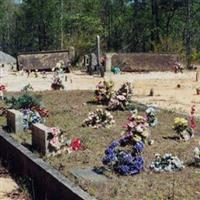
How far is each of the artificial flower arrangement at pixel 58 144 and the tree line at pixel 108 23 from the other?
40020 millimetres

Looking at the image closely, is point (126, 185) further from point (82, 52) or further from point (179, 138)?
point (82, 52)

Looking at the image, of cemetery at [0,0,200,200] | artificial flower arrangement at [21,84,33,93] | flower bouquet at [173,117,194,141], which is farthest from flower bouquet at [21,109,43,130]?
artificial flower arrangement at [21,84,33,93]

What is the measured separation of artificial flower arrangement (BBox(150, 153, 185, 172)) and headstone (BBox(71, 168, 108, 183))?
70 cm

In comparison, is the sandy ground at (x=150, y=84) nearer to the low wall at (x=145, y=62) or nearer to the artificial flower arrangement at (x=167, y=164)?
the low wall at (x=145, y=62)

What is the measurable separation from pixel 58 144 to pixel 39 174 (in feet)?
2.97

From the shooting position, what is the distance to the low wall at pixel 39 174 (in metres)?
7.39

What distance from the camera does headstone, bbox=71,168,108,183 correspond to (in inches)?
308

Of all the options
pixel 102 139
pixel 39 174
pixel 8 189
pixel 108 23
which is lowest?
pixel 8 189

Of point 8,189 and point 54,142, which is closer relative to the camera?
point 8,189

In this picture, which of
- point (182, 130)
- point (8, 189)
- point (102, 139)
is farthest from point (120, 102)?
point (8, 189)

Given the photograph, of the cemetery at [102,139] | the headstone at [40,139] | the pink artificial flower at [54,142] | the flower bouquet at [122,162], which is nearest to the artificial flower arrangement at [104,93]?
the cemetery at [102,139]

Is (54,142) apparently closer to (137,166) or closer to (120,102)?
(137,166)

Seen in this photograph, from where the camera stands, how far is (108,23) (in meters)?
65.7

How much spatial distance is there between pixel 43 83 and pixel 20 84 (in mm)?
846
